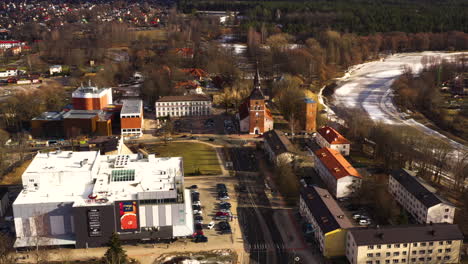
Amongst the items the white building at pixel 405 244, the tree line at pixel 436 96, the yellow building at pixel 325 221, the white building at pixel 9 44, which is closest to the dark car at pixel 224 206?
the yellow building at pixel 325 221

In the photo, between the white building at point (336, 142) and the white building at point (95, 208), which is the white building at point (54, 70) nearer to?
the white building at point (95, 208)

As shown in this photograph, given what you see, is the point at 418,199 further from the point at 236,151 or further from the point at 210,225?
the point at 236,151

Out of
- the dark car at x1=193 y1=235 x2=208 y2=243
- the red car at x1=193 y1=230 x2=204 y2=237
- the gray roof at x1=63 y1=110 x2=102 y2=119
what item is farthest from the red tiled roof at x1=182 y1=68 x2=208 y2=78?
the dark car at x1=193 y1=235 x2=208 y2=243

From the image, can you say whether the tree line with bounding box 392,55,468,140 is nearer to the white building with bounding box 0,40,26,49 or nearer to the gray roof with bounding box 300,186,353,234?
the gray roof with bounding box 300,186,353,234

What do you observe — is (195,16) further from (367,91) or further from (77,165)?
(77,165)

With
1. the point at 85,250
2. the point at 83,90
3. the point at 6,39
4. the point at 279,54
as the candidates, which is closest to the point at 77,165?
the point at 85,250

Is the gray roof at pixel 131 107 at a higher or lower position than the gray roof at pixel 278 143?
higher
